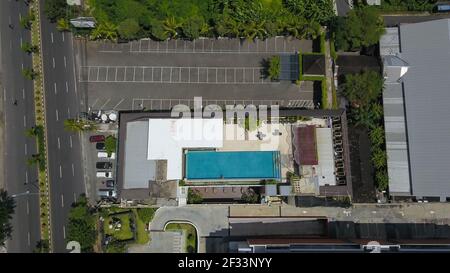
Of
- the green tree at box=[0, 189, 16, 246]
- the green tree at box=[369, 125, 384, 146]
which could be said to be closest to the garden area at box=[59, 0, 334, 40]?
the green tree at box=[369, 125, 384, 146]

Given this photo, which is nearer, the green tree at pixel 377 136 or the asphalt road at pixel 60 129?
the green tree at pixel 377 136

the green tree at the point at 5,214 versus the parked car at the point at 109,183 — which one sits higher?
the parked car at the point at 109,183

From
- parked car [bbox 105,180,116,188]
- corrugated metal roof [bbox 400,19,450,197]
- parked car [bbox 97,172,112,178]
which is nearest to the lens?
corrugated metal roof [bbox 400,19,450,197]

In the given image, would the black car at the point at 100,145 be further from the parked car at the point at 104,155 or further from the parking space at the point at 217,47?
the parking space at the point at 217,47

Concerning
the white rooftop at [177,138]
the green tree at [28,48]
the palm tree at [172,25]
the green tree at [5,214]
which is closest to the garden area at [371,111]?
the white rooftop at [177,138]

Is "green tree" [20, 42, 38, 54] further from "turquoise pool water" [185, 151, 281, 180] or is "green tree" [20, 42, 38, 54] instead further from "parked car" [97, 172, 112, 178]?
"turquoise pool water" [185, 151, 281, 180]

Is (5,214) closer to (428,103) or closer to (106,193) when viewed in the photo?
(106,193)
